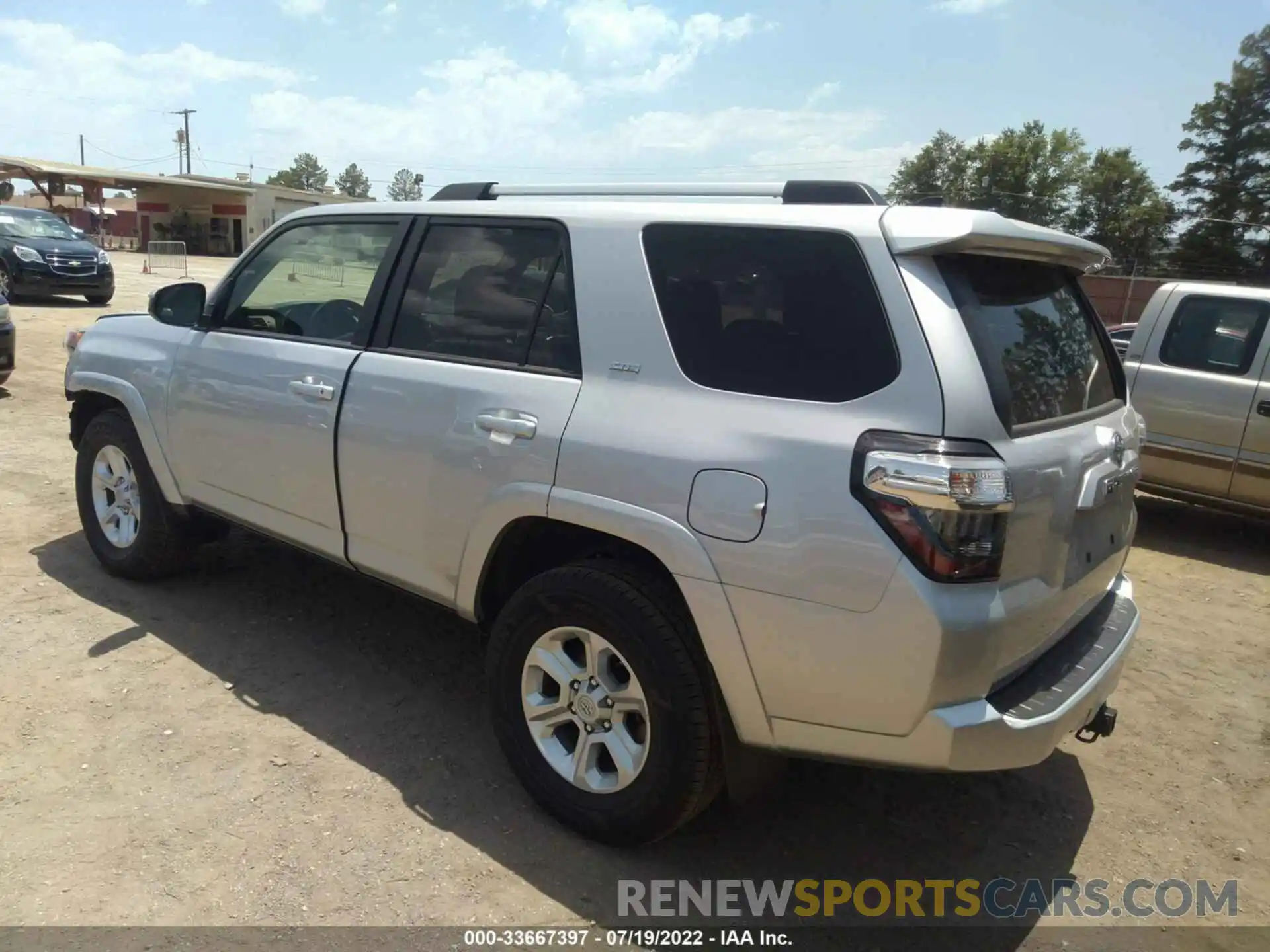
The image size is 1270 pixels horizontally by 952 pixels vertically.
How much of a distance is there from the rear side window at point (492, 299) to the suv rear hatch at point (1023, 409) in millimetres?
1103

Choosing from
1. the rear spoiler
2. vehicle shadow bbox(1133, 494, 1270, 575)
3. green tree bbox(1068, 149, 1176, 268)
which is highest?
green tree bbox(1068, 149, 1176, 268)

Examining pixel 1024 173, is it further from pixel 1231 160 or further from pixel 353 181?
pixel 353 181

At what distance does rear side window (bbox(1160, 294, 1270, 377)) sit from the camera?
653 centimetres

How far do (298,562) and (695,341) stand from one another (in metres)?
3.30

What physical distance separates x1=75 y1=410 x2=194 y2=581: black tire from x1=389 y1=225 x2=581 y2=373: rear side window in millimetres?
1809

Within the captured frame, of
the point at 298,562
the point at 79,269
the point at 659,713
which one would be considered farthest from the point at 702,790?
the point at 79,269

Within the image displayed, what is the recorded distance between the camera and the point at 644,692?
2.68 meters

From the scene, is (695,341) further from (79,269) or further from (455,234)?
(79,269)

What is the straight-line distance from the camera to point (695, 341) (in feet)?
8.86

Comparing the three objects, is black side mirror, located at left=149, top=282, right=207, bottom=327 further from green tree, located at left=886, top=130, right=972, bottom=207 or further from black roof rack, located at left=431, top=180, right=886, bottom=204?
green tree, located at left=886, top=130, right=972, bottom=207

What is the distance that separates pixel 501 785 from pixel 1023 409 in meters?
2.08

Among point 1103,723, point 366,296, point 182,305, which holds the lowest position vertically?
point 1103,723

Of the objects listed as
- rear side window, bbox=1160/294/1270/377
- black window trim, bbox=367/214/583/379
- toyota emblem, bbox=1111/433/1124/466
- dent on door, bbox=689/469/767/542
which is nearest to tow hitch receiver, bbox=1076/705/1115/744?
toyota emblem, bbox=1111/433/1124/466

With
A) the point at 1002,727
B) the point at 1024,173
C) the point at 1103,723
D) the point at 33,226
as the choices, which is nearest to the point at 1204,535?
the point at 1103,723
